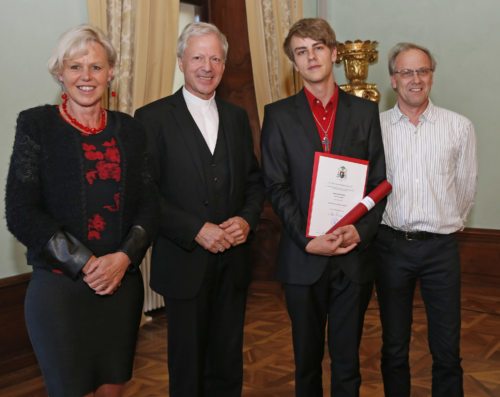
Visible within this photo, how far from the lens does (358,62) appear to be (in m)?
4.89

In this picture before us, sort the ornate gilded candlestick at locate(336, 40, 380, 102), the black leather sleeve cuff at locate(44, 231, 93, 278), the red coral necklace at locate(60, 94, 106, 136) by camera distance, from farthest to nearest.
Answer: the ornate gilded candlestick at locate(336, 40, 380, 102) → the red coral necklace at locate(60, 94, 106, 136) → the black leather sleeve cuff at locate(44, 231, 93, 278)

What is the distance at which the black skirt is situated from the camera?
1943 millimetres

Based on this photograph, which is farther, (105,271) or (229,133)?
(229,133)

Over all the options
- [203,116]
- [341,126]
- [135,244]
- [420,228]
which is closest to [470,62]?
[420,228]

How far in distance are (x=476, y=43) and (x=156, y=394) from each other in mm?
3909

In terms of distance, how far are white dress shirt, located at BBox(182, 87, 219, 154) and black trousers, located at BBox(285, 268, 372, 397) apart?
70 centimetres

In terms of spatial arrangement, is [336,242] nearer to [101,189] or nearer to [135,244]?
[135,244]

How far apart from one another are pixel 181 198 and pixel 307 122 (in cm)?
60

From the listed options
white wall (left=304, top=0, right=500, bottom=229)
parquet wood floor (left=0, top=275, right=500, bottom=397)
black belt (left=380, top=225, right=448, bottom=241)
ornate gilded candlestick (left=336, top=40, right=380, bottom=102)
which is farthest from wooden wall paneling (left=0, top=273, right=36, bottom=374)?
white wall (left=304, top=0, right=500, bottom=229)

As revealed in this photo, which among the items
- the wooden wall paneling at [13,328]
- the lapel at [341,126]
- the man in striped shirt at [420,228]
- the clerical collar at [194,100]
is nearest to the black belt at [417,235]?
the man in striped shirt at [420,228]

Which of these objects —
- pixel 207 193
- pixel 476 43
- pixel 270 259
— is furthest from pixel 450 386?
pixel 476 43

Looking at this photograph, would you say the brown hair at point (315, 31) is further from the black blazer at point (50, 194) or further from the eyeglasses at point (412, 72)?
the black blazer at point (50, 194)

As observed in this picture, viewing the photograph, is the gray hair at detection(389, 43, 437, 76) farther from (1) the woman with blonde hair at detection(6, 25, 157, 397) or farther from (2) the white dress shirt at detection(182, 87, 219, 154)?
(1) the woman with blonde hair at detection(6, 25, 157, 397)

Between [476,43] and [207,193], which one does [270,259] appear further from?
[207,193]
